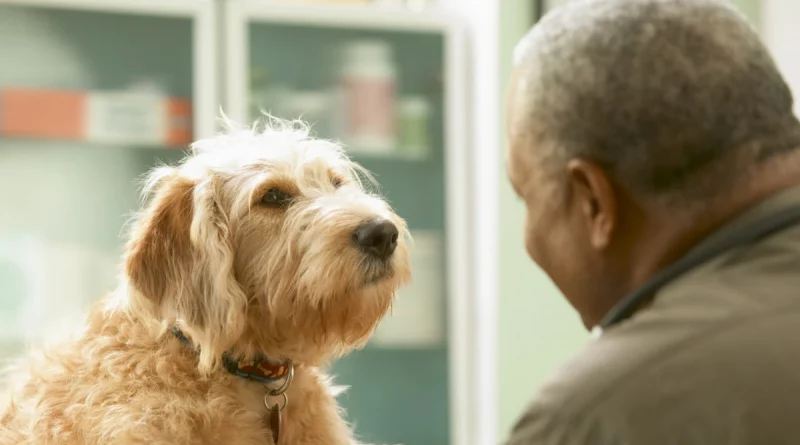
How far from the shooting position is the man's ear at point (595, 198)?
922 mm

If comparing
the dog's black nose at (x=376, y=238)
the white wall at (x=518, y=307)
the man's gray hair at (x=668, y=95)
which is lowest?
the white wall at (x=518, y=307)

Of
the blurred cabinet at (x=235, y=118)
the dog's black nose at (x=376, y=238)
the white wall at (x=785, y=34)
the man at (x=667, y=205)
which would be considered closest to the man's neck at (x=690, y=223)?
the man at (x=667, y=205)

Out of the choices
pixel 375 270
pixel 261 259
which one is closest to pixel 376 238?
pixel 375 270

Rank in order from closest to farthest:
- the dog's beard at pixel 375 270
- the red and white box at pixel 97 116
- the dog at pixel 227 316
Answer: the dog at pixel 227 316 < the dog's beard at pixel 375 270 < the red and white box at pixel 97 116

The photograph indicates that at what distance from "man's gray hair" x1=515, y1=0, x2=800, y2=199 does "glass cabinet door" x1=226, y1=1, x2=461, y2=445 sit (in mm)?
2379

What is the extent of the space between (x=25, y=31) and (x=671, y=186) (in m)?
2.76

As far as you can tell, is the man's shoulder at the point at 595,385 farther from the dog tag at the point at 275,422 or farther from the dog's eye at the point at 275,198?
the dog's eye at the point at 275,198

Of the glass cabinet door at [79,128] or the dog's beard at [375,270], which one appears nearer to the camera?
the dog's beard at [375,270]

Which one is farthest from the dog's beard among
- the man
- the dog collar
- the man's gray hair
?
the man's gray hair

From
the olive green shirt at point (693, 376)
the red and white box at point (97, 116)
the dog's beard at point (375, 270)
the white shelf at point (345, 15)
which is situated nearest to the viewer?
the olive green shirt at point (693, 376)

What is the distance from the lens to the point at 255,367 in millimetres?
1531

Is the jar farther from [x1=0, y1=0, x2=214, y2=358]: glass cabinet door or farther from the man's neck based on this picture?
the man's neck

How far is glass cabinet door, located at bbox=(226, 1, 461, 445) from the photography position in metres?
3.35

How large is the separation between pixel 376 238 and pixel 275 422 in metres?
0.34
